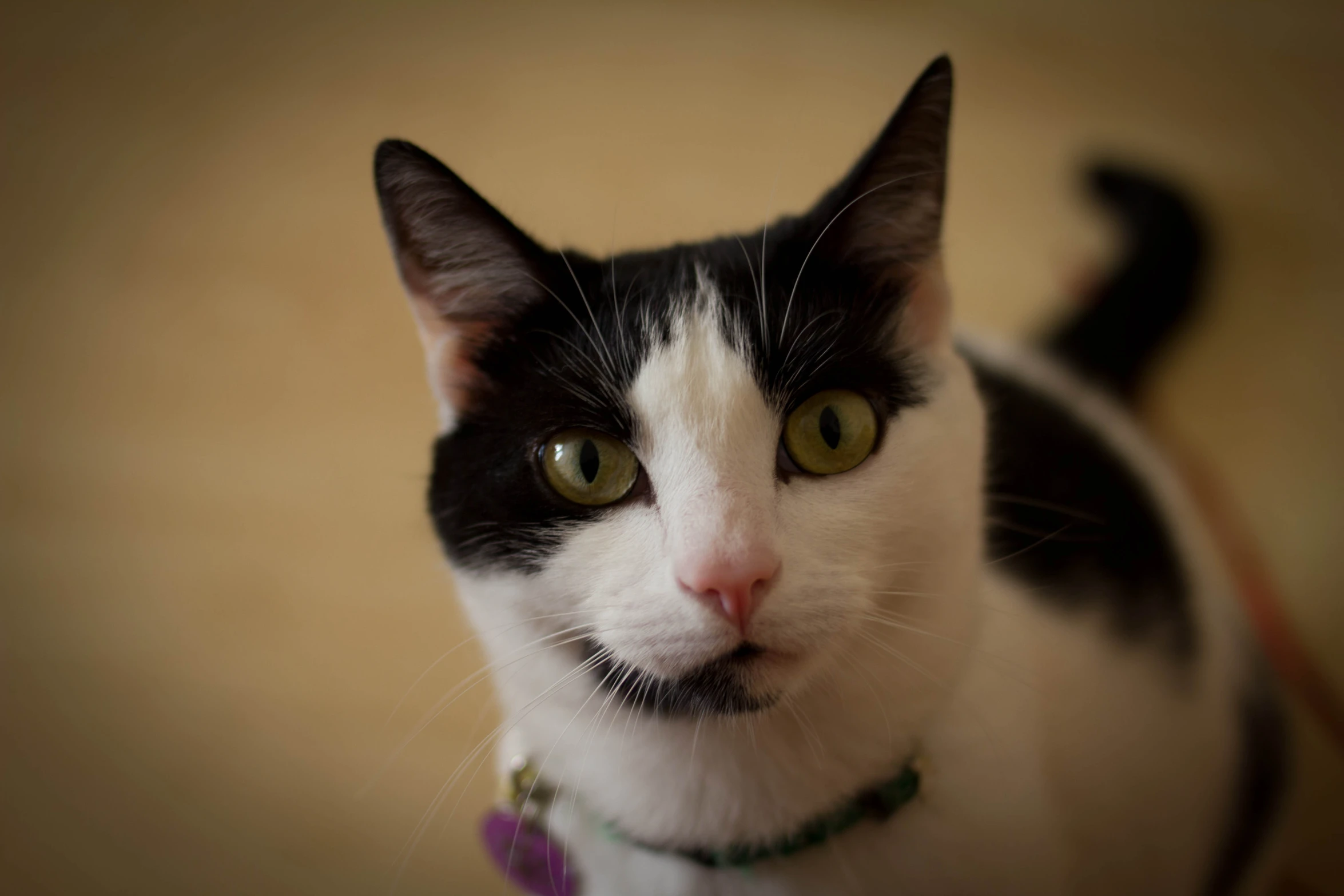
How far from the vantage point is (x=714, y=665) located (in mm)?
578

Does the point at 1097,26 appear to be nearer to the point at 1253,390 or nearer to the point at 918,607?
the point at 1253,390

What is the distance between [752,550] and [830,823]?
33cm

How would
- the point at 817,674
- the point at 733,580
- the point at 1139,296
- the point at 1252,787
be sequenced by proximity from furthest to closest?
the point at 1139,296 → the point at 1252,787 → the point at 817,674 → the point at 733,580

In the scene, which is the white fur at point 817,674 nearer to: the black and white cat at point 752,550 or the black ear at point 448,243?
the black and white cat at point 752,550

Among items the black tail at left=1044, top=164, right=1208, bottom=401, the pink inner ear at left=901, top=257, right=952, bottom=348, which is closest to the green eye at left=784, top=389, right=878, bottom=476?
the pink inner ear at left=901, top=257, right=952, bottom=348

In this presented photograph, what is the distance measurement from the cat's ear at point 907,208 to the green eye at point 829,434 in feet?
0.38

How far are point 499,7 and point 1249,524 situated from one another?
1495 mm

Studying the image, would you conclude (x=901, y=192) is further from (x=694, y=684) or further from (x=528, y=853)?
(x=528, y=853)

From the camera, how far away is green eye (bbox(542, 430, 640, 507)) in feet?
2.08

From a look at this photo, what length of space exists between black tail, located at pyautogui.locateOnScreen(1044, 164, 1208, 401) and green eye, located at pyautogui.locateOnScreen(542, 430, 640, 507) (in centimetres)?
90

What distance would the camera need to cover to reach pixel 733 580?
523 mm

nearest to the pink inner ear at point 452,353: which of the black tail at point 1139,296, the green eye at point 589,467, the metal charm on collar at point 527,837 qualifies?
the green eye at point 589,467

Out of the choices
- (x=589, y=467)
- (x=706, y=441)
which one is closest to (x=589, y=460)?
(x=589, y=467)

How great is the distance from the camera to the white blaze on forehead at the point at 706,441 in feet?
1.79
